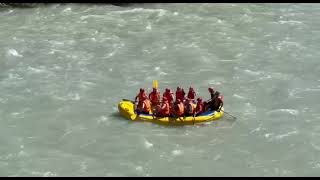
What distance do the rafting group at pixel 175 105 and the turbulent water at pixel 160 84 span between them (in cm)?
A: 48

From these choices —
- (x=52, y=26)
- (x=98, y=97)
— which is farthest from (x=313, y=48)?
(x=52, y=26)

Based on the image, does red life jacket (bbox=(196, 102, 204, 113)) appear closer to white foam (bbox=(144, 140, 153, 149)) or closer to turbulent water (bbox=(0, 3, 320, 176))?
turbulent water (bbox=(0, 3, 320, 176))

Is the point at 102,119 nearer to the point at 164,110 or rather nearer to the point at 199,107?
the point at 164,110

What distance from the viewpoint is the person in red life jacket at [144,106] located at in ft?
62.2

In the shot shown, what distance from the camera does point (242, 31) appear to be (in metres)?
27.7

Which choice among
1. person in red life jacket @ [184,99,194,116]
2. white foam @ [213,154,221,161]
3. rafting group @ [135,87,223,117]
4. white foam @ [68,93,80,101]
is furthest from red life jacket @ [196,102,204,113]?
white foam @ [68,93,80,101]

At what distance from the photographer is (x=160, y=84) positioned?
875 inches

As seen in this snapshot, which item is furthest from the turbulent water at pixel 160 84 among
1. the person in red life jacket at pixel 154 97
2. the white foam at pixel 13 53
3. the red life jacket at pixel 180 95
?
the red life jacket at pixel 180 95

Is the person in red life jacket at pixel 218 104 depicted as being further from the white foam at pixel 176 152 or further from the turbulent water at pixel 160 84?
the white foam at pixel 176 152

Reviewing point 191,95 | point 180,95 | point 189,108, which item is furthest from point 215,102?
point 180,95

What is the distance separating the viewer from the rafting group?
1880 cm

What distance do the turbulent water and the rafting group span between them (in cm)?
48

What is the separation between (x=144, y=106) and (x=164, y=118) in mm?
758

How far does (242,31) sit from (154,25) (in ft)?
14.1
